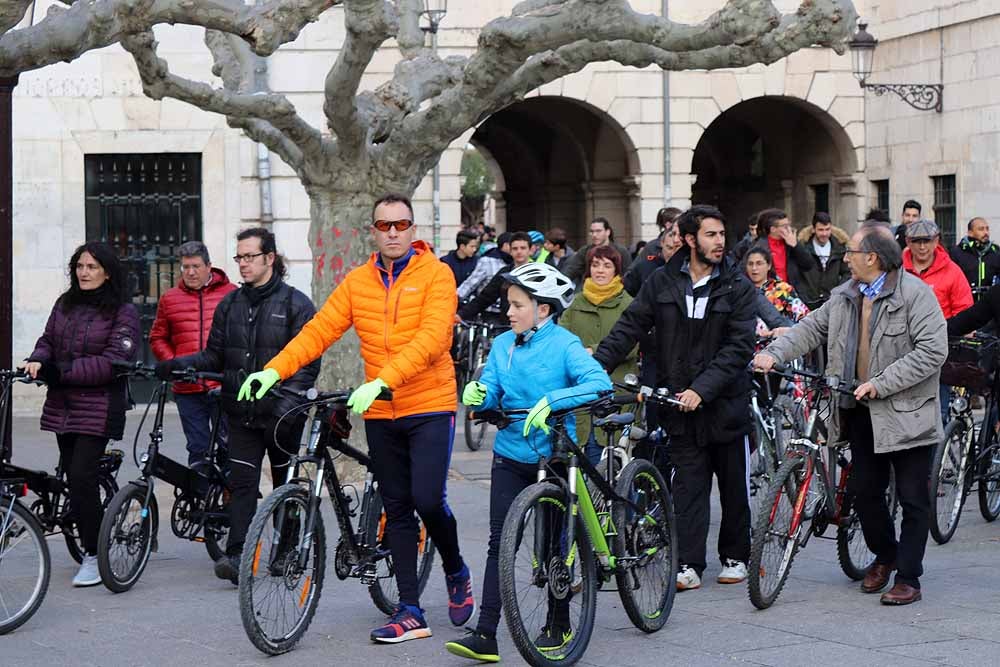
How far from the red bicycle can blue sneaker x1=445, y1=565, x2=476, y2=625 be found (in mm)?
1252

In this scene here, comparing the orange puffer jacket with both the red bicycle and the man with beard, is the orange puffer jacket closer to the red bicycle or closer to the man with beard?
the man with beard

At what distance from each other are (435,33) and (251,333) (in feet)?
43.4

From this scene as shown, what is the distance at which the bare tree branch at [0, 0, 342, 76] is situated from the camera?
28.4ft

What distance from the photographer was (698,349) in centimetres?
843

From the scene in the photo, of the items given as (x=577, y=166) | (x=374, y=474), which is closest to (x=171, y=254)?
(x=374, y=474)

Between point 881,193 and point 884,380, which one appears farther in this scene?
point 881,193

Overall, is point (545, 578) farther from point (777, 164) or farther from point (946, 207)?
point (777, 164)

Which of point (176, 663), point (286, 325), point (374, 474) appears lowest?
point (176, 663)

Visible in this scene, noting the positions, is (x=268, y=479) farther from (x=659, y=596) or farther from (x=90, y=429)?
(x=659, y=596)

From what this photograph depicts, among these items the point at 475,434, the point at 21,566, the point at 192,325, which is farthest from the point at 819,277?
the point at 21,566

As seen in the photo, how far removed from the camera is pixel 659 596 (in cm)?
771

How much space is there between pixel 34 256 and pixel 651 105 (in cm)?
944

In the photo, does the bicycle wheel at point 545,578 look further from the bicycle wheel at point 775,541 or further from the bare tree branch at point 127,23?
the bare tree branch at point 127,23

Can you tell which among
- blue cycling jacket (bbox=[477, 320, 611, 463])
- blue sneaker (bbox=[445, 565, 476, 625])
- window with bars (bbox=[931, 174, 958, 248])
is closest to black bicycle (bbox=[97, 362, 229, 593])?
blue sneaker (bbox=[445, 565, 476, 625])
